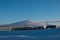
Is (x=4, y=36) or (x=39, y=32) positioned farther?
(x=4, y=36)

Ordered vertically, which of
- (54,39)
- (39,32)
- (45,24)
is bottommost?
(54,39)

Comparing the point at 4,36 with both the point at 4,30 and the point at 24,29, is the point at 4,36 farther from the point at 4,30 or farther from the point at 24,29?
the point at 24,29

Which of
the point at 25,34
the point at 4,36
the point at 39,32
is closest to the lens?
the point at 39,32

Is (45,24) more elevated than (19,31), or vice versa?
(45,24)

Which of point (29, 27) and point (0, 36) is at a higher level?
point (29, 27)

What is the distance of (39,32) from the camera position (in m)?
1.86

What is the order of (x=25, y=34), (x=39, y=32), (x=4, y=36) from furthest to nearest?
1. (x=4, y=36)
2. (x=25, y=34)
3. (x=39, y=32)

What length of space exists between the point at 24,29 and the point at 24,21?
14cm

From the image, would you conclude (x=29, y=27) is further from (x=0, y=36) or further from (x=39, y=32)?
(x=0, y=36)

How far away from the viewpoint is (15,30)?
194cm

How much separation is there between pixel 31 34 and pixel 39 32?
16 cm

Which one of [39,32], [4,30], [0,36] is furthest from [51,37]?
[0,36]

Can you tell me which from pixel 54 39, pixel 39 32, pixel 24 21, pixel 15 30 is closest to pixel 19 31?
pixel 15 30

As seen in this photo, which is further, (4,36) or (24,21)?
(4,36)
